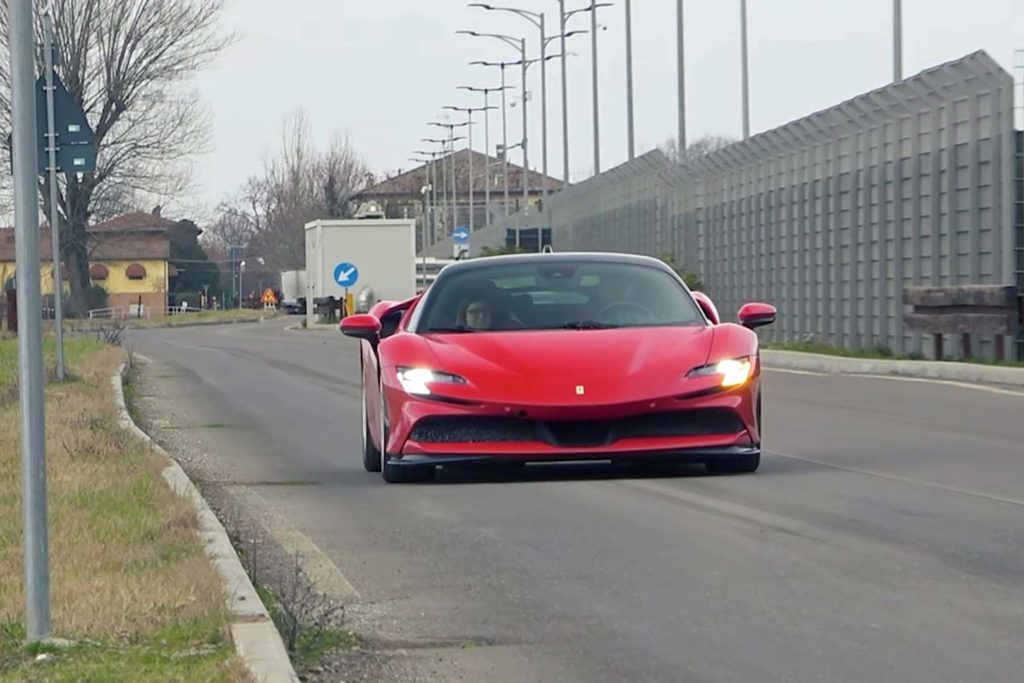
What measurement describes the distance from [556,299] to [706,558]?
10.8 feet

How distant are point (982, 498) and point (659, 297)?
7.61ft

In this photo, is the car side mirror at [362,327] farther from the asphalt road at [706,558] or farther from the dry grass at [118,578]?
the dry grass at [118,578]

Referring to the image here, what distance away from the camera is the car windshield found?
1065 cm

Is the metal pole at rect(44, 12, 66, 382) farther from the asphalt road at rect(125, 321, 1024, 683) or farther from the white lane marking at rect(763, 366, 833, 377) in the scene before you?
the white lane marking at rect(763, 366, 833, 377)

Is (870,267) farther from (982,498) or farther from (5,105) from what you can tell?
(5,105)

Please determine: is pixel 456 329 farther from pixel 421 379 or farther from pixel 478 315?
pixel 421 379

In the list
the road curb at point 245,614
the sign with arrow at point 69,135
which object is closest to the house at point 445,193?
the sign with arrow at point 69,135

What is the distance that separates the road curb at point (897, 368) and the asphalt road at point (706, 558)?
541cm

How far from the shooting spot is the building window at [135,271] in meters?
111

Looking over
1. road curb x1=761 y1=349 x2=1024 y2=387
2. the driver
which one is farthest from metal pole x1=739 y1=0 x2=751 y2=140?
the driver

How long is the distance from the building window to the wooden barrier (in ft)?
300

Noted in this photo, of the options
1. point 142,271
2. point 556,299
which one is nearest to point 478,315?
point 556,299

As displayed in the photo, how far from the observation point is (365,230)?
162ft

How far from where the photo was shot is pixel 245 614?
6.20 m
